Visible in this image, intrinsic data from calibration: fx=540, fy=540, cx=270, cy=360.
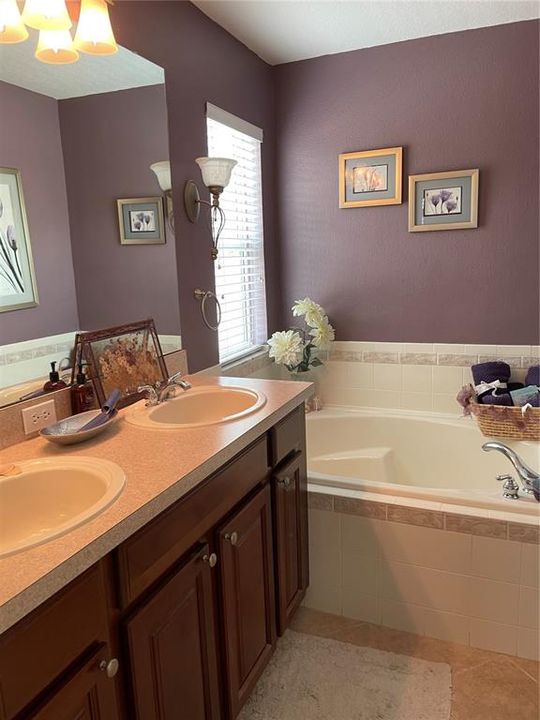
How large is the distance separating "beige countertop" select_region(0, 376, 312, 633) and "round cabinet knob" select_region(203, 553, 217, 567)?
8.9 inches

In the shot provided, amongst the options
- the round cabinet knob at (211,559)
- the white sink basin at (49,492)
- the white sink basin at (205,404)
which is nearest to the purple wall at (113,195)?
the white sink basin at (205,404)

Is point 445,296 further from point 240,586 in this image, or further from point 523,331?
point 240,586

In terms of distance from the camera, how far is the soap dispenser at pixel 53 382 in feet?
5.35

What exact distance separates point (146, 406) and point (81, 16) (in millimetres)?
1219

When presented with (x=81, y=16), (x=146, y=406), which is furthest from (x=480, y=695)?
(x=81, y=16)

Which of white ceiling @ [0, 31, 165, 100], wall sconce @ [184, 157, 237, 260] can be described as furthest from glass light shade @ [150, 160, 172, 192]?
white ceiling @ [0, 31, 165, 100]

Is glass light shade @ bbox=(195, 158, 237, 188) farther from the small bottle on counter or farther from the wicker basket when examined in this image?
the wicker basket

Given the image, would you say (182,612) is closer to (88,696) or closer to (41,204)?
(88,696)

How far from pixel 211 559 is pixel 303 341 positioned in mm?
2051

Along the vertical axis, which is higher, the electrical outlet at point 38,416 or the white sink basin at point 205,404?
the electrical outlet at point 38,416

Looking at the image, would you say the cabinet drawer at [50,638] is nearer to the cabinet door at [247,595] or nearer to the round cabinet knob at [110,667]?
the round cabinet knob at [110,667]

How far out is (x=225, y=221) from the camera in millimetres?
2820

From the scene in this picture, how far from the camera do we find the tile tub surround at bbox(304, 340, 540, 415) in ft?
9.78

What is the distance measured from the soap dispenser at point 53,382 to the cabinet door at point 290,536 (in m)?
0.74
